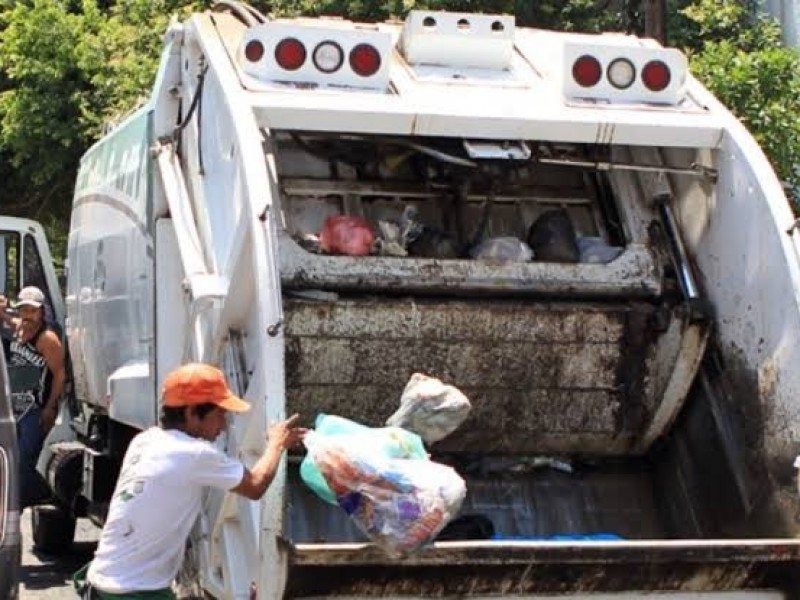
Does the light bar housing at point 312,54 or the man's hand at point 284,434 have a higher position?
the light bar housing at point 312,54

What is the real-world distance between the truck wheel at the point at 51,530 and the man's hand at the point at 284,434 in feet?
14.4

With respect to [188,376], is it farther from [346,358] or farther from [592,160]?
[592,160]

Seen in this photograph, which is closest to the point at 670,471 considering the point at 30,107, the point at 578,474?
the point at 578,474

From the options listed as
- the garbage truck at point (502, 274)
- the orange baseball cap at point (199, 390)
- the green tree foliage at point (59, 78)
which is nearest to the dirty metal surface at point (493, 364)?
the garbage truck at point (502, 274)

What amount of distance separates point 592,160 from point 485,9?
239 inches

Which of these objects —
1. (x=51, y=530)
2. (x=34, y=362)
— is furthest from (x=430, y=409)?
(x=51, y=530)

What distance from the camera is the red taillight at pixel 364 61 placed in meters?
4.62

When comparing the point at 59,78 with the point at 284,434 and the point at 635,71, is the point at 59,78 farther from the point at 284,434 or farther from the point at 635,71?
the point at 284,434

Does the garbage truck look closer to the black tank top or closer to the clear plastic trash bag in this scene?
the clear plastic trash bag

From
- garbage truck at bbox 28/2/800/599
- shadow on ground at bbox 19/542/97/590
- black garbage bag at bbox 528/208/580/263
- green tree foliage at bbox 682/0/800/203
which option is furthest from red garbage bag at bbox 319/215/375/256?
green tree foliage at bbox 682/0/800/203

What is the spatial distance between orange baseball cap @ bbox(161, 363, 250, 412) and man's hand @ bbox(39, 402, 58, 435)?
3.70 meters

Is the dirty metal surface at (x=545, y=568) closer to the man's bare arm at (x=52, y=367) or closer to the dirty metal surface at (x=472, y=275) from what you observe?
the dirty metal surface at (x=472, y=275)

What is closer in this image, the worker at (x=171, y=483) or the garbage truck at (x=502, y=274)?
the worker at (x=171, y=483)

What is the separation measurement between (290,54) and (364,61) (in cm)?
23
